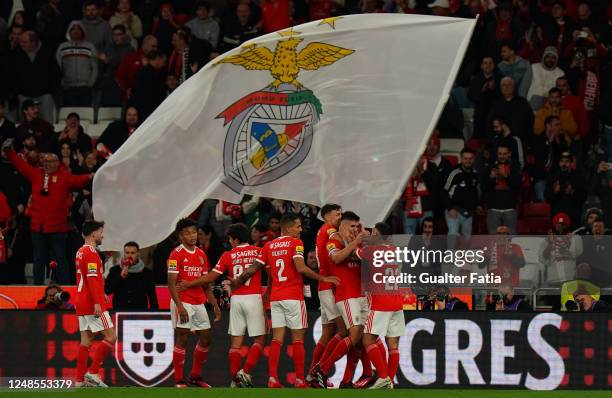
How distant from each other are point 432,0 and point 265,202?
5.01m

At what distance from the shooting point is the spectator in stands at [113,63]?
2458 centimetres

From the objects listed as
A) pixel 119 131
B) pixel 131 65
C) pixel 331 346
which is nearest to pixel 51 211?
pixel 119 131

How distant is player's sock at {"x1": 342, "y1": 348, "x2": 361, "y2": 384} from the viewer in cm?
1684

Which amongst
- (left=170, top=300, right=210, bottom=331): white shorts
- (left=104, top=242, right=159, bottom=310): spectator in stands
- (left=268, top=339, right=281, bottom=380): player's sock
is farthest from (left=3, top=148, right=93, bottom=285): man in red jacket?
(left=268, top=339, right=281, bottom=380): player's sock

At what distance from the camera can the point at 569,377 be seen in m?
17.9

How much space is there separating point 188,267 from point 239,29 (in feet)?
26.4

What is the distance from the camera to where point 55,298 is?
19078mm

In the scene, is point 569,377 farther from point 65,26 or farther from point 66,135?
point 65,26

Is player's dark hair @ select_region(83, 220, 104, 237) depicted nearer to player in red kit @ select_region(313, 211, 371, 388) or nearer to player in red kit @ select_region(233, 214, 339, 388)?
player in red kit @ select_region(233, 214, 339, 388)

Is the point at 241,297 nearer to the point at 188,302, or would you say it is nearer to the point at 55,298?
the point at 188,302

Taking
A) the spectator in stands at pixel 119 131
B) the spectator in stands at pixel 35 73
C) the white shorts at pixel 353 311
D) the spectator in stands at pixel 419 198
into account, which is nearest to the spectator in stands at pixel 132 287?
the white shorts at pixel 353 311

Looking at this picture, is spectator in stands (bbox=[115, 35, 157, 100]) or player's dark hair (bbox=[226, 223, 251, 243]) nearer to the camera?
player's dark hair (bbox=[226, 223, 251, 243])

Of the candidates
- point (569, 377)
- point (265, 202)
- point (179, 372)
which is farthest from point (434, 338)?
point (265, 202)

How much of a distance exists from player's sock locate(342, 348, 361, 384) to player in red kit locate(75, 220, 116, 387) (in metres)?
2.54
